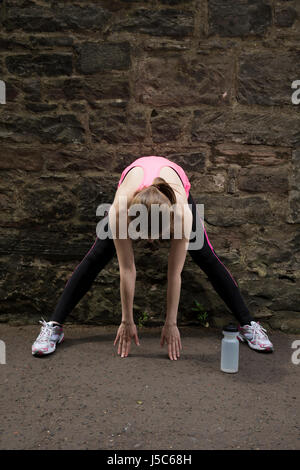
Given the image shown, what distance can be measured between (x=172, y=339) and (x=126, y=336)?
0.88 feet

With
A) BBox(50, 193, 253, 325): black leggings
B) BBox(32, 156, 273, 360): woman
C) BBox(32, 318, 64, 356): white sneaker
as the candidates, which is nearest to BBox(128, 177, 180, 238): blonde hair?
BBox(32, 156, 273, 360): woman

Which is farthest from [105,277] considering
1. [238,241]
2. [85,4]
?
[85,4]

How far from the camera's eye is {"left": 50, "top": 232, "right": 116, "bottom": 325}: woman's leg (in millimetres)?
3039

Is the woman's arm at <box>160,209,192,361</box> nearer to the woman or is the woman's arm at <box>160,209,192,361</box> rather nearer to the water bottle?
the woman

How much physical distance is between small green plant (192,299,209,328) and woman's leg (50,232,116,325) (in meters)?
0.75

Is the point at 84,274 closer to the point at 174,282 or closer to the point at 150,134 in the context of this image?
the point at 174,282

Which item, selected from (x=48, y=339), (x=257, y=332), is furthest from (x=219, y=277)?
(x=48, y=339)

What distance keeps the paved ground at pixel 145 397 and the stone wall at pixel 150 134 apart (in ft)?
1.47

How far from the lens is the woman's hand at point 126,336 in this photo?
278cm

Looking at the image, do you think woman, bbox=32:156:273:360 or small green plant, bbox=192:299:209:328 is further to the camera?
small green plant, bbox=192:299:209:328

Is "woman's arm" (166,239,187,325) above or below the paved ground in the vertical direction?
above

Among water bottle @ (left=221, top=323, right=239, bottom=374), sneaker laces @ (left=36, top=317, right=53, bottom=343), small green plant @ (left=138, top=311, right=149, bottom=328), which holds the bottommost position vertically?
small green plant @ (left=138, top=311, right=149, bottom=328)

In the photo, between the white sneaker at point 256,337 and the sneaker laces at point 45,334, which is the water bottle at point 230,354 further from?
the sneaker laces at point 45,334

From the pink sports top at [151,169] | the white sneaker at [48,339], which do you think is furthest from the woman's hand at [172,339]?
the pink sports top at [151,169]
